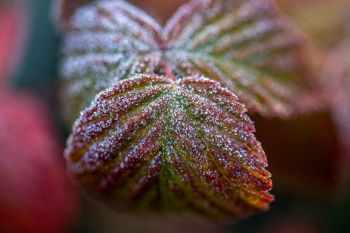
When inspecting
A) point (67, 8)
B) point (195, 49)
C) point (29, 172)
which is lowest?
point (29, 172)

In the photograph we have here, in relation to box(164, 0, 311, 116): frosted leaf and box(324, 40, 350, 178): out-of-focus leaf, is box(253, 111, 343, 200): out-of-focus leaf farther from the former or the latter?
box(164, 0, 311, 116): frosted leaf

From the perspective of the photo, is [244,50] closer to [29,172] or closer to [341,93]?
[341,93]

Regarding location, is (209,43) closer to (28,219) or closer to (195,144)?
(195,144)

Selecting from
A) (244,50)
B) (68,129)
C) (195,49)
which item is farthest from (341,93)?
(68,129)

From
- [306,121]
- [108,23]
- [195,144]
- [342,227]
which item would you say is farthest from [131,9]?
[342,227]

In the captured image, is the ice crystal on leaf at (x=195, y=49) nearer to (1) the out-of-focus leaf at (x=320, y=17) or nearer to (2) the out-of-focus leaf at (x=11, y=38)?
(1) the out-of-focus leaf at (x=320, y=17)

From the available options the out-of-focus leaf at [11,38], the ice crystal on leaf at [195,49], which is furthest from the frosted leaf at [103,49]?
the out-of-focus leaf at [11,38]

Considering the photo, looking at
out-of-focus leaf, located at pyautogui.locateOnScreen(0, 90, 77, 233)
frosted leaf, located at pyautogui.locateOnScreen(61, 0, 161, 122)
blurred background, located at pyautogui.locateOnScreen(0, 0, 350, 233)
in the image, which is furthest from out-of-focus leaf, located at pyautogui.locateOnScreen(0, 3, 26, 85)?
frosted leaf, located at pyautogui.locateOnScreen(61, 0, 161, 122)

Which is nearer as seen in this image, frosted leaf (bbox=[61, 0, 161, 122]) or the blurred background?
frosted leaf (bbox=[61, 0, 161, 122])
